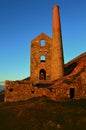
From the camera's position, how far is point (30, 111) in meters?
17.1

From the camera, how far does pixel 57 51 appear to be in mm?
39844

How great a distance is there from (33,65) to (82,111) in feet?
84.7

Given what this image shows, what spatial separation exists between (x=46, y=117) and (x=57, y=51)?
81.4ft

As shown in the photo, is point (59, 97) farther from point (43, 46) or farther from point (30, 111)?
point (43, 46)

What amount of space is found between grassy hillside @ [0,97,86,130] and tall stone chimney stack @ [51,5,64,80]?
2105 cm

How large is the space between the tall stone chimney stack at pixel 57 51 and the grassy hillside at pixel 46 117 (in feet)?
69.1

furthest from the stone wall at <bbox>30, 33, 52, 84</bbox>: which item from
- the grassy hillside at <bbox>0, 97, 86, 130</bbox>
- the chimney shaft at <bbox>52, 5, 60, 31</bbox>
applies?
the grassy hillside at <bbox>0, 97, 86, 130</bbox>

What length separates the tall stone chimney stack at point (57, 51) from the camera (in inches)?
1550

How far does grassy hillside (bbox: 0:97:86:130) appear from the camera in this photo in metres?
14.5

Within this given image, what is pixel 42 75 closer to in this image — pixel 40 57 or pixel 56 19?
pixel 40 57

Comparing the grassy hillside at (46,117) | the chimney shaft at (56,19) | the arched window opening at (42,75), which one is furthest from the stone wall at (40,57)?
the grassy hillside at (46,117)

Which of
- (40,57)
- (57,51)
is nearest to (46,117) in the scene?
(57,51)

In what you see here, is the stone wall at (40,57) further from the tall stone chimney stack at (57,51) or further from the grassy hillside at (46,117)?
the grassy hillside at (46,117)

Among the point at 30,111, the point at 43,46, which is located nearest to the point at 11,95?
the point at 30,111
